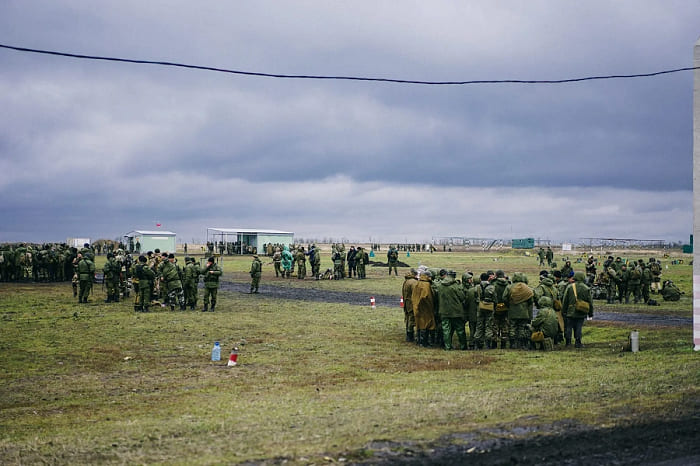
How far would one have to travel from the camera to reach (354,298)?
31.9 meters

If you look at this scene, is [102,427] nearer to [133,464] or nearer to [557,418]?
[133,464]

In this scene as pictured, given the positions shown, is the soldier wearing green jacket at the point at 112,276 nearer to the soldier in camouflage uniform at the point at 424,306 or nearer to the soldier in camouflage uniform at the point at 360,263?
the soldier in camouflage uniform at the point at 424,306

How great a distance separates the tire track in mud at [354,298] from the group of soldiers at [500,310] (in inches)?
237

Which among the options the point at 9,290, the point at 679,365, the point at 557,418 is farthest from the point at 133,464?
the point at 9,290

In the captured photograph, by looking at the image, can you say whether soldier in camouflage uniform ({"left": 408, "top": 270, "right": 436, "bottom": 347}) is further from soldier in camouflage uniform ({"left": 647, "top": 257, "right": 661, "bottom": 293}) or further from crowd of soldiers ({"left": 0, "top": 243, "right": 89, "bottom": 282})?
crowd of soldiers ({"left": 0, "top": 243, "right": 89, "bottom": 282})

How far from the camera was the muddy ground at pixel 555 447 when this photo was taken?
7.56 meters

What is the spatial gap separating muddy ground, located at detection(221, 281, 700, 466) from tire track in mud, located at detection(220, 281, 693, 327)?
1452 centimetres

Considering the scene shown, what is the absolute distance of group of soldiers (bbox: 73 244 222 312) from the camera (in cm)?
2494

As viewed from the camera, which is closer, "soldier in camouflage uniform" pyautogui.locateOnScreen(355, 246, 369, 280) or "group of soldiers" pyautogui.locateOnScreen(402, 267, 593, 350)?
"group of soldiers" pyautogui.locateOnScreen(402, 267, 593, 350)

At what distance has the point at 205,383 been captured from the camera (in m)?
13.4

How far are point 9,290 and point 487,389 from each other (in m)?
31.2

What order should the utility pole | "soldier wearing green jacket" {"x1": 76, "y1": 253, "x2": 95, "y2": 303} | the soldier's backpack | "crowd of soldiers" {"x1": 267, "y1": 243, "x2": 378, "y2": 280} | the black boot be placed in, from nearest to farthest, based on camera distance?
the utility pole
the black boot
"soldier wearing green jacket" {"x1": 76, "y1": 253, "x2": 95, "y2": 303}
the soldier's backpack
"crowd of soldiers" {"x1": 267, "y1": 243, "x2": 378, "y2": 280}

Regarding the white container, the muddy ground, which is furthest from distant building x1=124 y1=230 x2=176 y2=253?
the muddy ground

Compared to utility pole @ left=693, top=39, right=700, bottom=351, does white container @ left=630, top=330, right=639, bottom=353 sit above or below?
below
